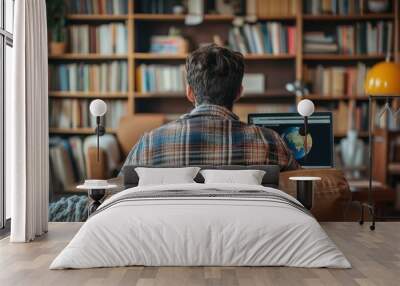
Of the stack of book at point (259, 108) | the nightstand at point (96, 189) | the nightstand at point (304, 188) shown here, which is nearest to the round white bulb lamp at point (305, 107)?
the nightstand at point (304, 188)

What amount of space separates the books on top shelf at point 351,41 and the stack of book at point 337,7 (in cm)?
15

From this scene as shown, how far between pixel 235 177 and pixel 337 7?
366 cm

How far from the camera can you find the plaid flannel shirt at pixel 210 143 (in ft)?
13.9

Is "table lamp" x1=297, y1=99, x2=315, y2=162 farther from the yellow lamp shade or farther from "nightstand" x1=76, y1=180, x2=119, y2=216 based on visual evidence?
"nightstand" x1=76, y1=180, x2=119, y2=216

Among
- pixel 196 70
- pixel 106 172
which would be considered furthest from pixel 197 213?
pixel 106 172

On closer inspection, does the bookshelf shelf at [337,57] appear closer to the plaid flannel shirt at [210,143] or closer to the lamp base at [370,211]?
the lamp base at [370,211]

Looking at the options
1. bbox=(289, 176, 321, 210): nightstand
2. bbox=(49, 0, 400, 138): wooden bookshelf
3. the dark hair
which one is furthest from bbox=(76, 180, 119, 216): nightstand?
bbox=(49, 0, 400, 138): wooden bookshelf

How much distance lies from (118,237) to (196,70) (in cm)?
149

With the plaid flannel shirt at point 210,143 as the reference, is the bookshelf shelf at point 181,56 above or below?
above

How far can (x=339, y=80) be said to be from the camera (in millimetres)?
7277

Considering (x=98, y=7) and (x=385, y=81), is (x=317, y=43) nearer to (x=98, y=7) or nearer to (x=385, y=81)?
(x=385, y=81)

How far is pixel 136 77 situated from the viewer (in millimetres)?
7379

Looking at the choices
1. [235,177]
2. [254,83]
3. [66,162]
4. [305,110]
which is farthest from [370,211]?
[66,162]

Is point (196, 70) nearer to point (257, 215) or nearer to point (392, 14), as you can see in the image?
point (257, 215)
